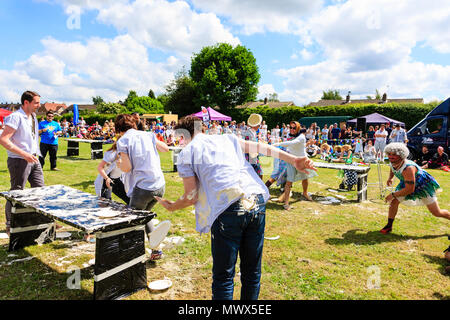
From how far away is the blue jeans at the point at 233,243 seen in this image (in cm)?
196

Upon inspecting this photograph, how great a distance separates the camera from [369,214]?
5.62 meters

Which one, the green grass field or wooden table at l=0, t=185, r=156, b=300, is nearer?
wooden table at l=0, t=185, r=156, b=300

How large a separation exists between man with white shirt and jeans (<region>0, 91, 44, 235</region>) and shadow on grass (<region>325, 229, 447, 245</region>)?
4.54 m

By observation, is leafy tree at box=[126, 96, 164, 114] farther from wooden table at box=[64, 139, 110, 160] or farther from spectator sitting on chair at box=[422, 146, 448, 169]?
spectator sitting on chair at box=[422, 146, 448, 169]

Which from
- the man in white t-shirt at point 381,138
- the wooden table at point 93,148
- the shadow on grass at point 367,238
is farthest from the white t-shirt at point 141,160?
the man in white t-shirt at point 381,138

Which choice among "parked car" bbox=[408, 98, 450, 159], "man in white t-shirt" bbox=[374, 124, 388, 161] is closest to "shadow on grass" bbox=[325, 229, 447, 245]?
"parked car" bbox=[408, 98, 450, 159]

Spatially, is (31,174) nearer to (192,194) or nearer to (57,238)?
(57,238)

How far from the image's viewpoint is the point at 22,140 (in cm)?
380

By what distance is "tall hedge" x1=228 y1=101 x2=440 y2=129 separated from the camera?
24.1 metres

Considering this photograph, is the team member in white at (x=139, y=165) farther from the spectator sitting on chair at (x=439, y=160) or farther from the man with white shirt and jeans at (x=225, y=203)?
→ the spectator sitting on chair at (x=439, y=160)

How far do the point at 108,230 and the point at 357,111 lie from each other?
91.1 ft

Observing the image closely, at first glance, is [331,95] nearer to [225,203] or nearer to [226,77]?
[226,77]

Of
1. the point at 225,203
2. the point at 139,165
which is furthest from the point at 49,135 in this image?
the point at 225,203

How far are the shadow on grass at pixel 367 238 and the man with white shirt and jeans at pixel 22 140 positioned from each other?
4544mm
